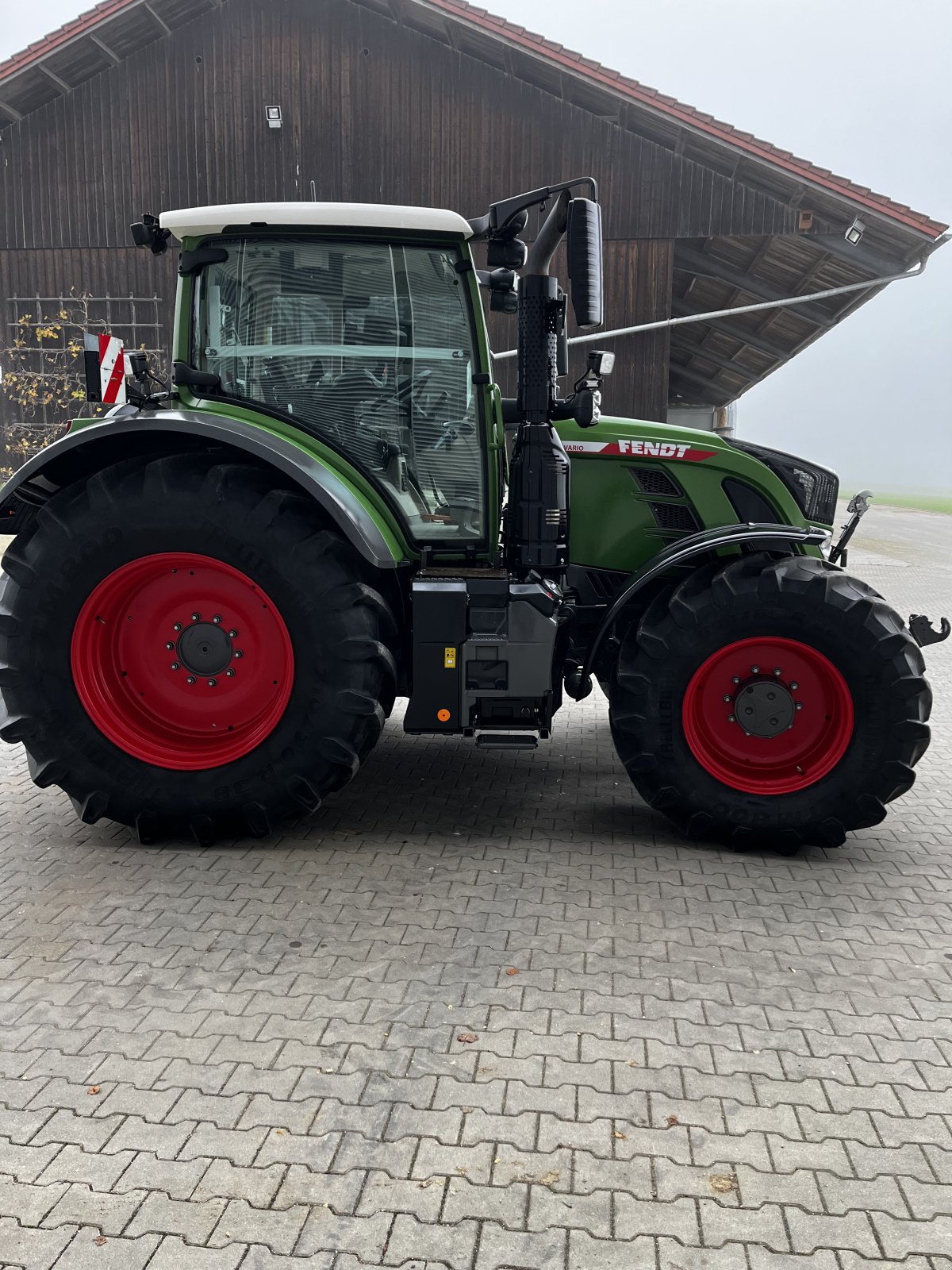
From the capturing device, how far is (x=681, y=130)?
14.0m

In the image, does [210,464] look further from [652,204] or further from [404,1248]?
[652,204]

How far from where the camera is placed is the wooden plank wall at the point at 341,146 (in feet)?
48.2

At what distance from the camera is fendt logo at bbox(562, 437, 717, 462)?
4.73 m

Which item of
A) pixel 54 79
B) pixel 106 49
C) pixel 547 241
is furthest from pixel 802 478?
pixel 54 79

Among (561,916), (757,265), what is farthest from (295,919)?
(757,265)

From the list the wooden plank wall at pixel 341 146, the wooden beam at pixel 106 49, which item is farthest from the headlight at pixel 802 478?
the wooden beam at pixel 106 49

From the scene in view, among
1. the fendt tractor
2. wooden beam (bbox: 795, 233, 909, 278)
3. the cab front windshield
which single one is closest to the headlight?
the fendt tractor

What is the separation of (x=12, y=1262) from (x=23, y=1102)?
0.55 meters

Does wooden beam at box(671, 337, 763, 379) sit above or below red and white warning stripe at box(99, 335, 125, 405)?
above

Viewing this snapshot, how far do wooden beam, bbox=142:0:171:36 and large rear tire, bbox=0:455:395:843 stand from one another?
43.9ft

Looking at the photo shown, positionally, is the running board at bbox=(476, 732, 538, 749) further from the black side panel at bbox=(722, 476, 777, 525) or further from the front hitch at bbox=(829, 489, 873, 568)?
the front hitch at bbox=(829, 489, 873, 568)

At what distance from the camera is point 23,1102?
8.46 ft

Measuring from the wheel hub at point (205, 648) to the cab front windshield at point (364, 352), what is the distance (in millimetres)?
915

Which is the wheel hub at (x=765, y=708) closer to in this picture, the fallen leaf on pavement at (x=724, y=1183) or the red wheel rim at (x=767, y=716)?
the red wheel rim at (x=767, y=716)
